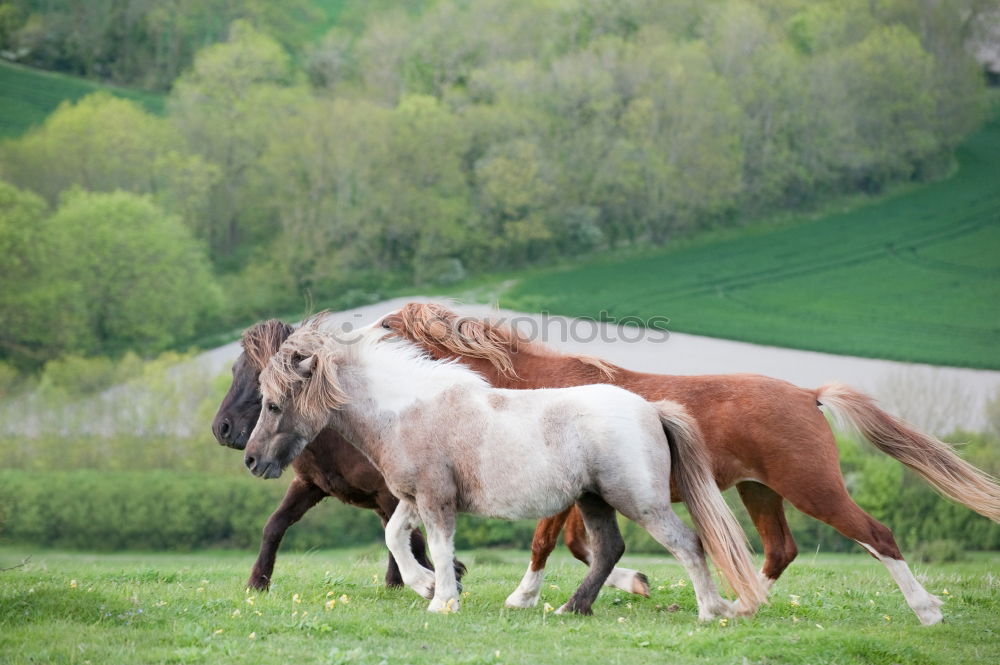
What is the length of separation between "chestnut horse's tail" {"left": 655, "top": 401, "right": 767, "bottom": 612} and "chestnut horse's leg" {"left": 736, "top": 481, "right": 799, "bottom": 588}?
100cm

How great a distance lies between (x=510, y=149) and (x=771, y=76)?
34.6 feet

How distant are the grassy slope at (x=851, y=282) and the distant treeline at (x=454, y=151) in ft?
4.34

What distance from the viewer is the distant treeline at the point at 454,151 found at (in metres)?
37.0

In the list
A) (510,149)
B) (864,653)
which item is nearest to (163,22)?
(510,149)

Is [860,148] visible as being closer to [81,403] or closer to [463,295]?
[463,295]

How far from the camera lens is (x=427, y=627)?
6.67 metres

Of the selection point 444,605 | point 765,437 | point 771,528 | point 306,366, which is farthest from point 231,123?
point 765,437

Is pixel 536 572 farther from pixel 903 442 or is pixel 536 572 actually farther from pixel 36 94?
pixel 36 94

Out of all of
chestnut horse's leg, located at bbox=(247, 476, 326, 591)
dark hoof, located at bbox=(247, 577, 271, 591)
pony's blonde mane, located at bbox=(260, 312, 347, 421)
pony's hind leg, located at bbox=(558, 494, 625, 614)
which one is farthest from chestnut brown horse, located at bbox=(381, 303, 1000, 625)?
dark hoof, located at bbox=(247, 577, 271, 591)

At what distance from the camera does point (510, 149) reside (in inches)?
1572

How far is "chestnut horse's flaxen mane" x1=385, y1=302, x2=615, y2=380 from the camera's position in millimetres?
8109

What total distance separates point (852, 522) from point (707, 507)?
104 centimetres

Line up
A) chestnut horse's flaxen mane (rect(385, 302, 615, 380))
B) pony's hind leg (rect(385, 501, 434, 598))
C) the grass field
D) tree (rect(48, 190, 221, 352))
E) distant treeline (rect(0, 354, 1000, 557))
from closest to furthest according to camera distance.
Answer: the grass field, pony's hind leg (rect(385, 501, 434, 598)), chestnut horse's flaxen mane (rect(385, 302, 615, 380)), distant treeline (rect(0, 354, 1000, 557)), tree (rect(48, 190, 221, 352))

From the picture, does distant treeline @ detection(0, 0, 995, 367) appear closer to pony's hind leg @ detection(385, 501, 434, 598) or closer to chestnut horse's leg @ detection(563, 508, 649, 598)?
chestnut horse's leg @ detection(563, 508, 649, 598)
